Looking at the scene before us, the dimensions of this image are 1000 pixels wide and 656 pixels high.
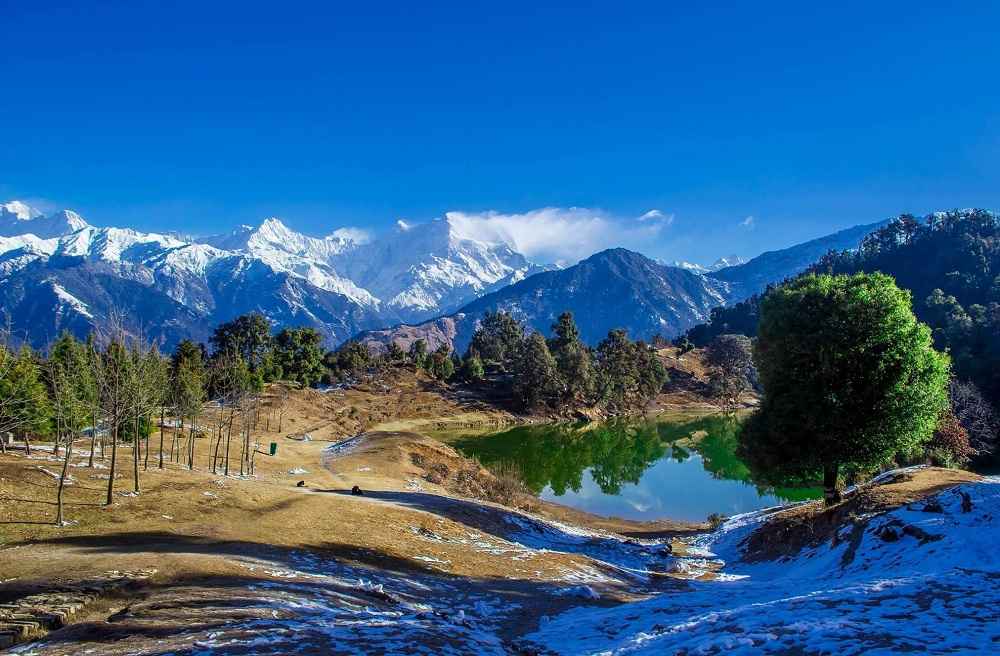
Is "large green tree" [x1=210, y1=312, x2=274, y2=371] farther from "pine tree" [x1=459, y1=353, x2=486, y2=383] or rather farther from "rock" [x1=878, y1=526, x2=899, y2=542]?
"rock" [x1=878, y1=526, x2=899, y2=542]

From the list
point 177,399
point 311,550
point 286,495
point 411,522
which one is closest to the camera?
point 311,550

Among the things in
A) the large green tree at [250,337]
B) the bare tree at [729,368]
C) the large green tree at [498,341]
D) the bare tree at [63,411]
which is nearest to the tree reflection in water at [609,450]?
the bare tree at [729,368]

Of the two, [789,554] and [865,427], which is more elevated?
[865,427]

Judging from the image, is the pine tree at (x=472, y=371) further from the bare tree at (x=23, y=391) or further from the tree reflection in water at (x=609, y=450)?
the bare tree at (x=23, y=391)

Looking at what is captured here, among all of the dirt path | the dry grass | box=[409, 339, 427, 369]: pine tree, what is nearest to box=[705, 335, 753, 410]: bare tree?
box=[409, 339, 427, 369]: pine tree

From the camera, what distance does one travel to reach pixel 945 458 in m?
38.8

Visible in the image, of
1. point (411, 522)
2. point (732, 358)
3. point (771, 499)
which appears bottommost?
point (771, 499)

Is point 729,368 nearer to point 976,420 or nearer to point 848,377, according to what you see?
point 976,420

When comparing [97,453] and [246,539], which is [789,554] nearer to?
[246,539]

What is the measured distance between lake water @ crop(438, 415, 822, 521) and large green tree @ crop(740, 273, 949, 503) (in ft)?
78.3

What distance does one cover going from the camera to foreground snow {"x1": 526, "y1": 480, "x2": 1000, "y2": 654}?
1006cm

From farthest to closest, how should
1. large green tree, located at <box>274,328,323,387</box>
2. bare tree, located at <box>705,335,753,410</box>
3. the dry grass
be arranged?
bare tree, located at <box>705,335,753,410</box>
large green tree, located at <box>274,328,323,387</box>
the dry grass

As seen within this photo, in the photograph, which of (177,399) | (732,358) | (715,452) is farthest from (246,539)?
(732,358)

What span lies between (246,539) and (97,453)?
2804cm
